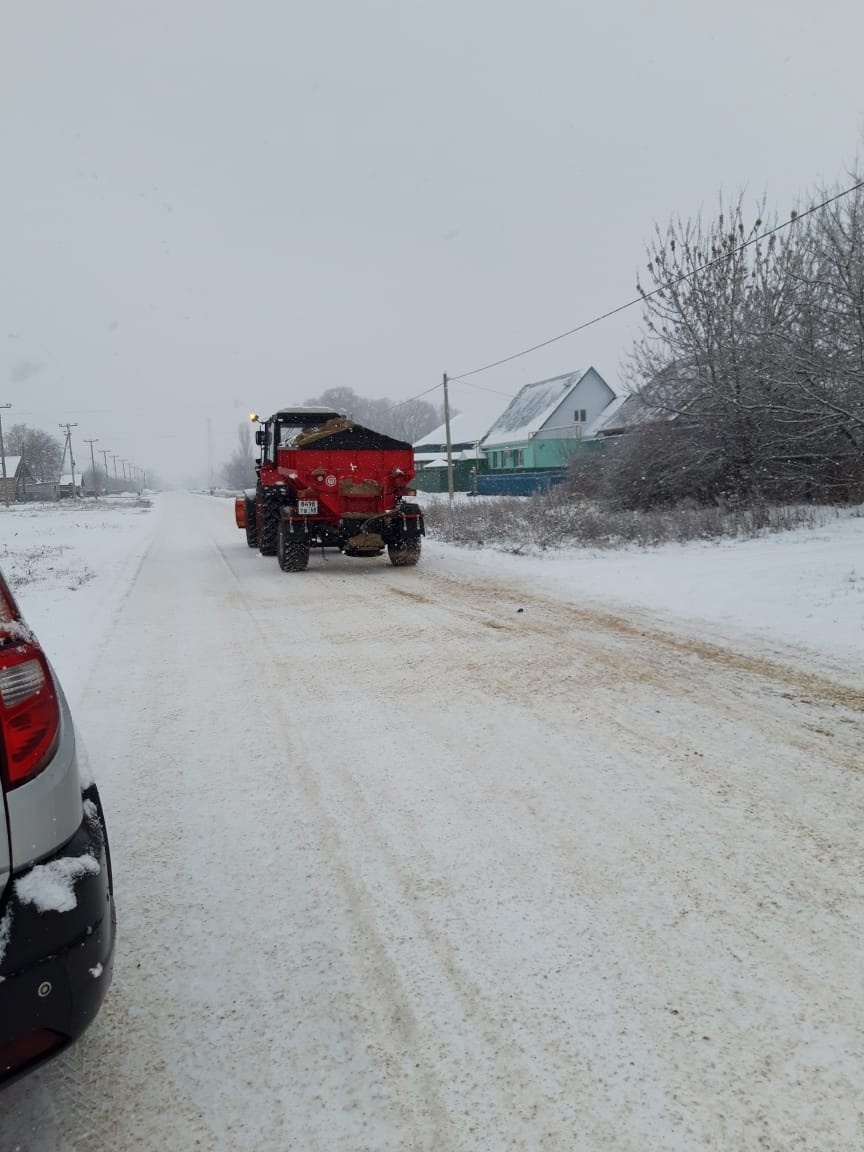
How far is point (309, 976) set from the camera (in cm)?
223

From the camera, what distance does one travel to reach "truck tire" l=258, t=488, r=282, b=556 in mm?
11781

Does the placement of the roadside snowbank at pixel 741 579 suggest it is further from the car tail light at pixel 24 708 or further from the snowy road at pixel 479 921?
the car tail light at pixel 24 708

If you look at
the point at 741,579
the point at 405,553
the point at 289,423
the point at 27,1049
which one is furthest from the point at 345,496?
the point at 27,1049

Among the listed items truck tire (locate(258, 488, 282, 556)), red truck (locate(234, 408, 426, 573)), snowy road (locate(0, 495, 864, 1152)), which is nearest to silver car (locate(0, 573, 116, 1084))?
snowy road (locate(0, 495, 864, 1152))

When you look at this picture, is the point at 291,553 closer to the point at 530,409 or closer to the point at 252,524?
the point at 252,524

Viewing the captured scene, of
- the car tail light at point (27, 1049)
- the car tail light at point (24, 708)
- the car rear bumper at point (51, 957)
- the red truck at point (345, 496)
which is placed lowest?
the car tail light at point (27, 1049)

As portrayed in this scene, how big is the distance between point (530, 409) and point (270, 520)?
1653 inches

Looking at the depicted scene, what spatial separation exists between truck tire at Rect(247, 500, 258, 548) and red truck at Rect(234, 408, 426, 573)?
11.3 ft

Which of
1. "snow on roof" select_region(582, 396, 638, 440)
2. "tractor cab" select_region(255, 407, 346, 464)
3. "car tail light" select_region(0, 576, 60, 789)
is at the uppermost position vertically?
"snow on roof" select_region(582, 396, 638, 440)

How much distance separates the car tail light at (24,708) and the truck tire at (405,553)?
1004 centimetres

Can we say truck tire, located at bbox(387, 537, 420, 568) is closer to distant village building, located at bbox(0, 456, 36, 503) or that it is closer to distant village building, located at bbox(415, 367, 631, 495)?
distant village building, located at bbox(415, 367, 631, 495)

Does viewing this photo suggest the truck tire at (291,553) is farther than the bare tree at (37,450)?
No

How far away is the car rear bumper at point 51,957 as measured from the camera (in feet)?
4.81

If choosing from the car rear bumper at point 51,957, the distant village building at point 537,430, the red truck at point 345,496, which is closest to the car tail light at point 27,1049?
the car rear bumper at point 51,957
